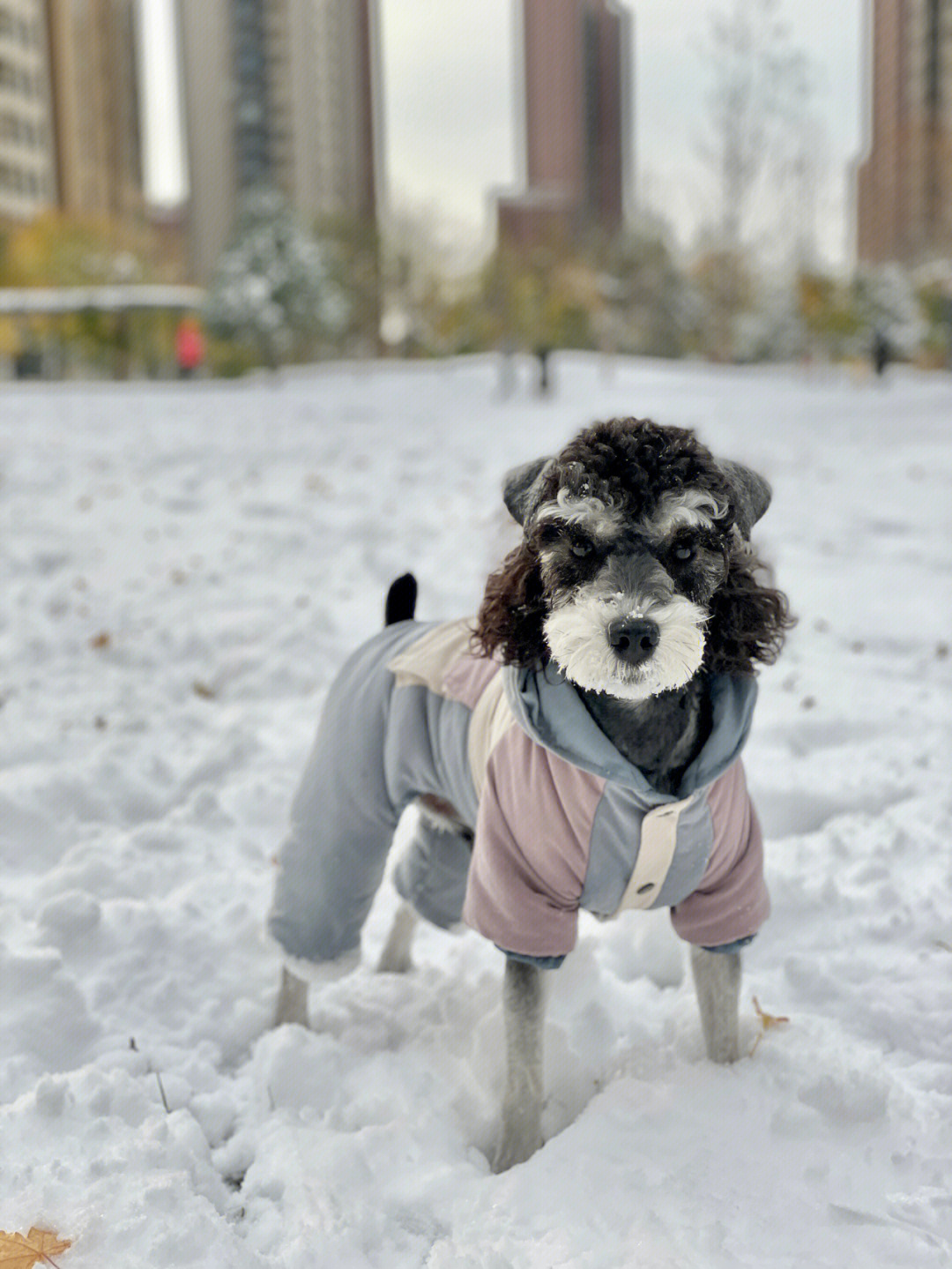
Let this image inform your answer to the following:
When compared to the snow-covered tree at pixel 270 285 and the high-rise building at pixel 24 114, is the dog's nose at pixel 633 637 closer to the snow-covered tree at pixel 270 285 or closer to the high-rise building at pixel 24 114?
the snow-covered tree at pixel 270 285

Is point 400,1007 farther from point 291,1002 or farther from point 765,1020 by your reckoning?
point 765,1020

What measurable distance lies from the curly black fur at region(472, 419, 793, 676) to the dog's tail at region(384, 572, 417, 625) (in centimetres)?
68

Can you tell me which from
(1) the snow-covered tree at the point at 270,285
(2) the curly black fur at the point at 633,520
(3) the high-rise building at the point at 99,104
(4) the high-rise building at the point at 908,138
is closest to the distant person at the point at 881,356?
(4) the high-rise building at the point at 908,138

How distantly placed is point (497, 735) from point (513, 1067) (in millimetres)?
839

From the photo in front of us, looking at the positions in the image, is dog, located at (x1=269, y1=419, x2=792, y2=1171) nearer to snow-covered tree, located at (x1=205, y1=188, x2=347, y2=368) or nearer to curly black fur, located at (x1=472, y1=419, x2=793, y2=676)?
curly black fur, located at (x1=472, y1=419, x2=793, y2=676)

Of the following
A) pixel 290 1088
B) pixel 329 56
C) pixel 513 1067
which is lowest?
pixel 290 1088

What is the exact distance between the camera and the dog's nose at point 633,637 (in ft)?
7.82

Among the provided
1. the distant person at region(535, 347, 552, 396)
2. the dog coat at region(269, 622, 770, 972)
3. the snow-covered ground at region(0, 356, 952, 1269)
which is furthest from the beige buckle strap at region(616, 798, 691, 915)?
the distant person at region(535, 347, 552, 396)

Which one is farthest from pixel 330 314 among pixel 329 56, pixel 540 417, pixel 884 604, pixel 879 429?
pixel 329 56

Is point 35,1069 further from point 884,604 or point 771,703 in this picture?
point 884,604

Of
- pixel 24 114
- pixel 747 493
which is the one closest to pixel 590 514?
pixel 747 493

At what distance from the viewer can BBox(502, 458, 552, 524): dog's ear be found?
2.68 meters

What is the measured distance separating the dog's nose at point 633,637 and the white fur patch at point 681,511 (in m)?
0.25

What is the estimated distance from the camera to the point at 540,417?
62.5 ft
